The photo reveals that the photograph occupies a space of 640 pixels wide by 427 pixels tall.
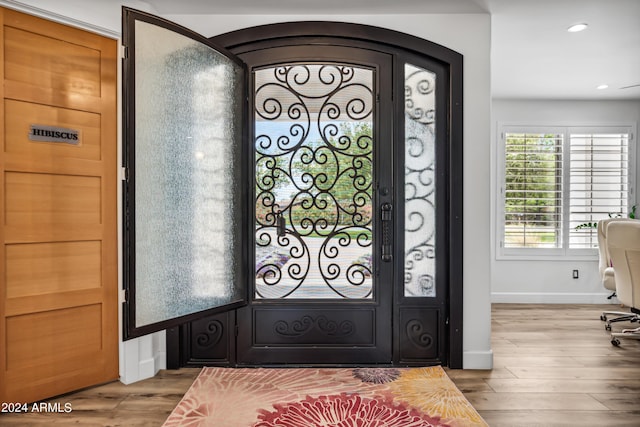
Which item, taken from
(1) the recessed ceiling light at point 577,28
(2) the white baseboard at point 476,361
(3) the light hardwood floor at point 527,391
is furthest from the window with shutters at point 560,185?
(2) the white baseboard at point 476,361

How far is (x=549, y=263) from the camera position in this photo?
559cm

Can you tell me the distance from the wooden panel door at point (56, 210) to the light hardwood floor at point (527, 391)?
0.89ft

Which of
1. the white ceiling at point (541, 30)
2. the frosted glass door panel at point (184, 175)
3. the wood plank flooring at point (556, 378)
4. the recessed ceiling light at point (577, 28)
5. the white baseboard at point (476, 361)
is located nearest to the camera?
the frosted glass door panel at point (184, 175)

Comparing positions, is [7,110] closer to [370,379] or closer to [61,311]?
[61,311]

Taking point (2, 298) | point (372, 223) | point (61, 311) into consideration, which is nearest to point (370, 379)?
point (372, 223)

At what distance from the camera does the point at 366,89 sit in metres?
3.21

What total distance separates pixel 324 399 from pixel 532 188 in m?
4.29

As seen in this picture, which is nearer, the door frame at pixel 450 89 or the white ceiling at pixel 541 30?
the white ceiling at pixel 541 30

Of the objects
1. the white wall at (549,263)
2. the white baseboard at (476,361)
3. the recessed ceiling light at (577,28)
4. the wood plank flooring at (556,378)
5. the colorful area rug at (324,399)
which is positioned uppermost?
the recessed ceiling light at (577,28)

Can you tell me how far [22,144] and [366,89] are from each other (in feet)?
7.44

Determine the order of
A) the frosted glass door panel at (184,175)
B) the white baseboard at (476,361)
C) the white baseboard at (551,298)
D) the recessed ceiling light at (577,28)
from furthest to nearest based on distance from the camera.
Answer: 1. the white baseboard at (551,298)
2. the recessed ceiling light at (577,28)
3. the white baseboard at (476,361)
4. the frosted glass door panel at (184,175)

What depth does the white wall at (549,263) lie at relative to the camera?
5.58 m

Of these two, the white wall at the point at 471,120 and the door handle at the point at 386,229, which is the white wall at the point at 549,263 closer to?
the white wall at the point at 471,120

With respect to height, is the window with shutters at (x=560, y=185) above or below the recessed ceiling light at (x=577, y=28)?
below
